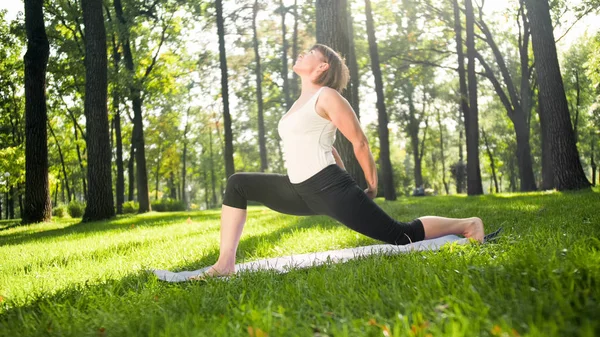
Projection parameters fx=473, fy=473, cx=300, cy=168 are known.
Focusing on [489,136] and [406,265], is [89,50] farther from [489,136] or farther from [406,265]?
[489,136]

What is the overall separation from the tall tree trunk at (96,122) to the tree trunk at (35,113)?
1.34 metres

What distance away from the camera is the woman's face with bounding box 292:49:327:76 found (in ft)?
13.5

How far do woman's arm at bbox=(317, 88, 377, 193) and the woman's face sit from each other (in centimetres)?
37

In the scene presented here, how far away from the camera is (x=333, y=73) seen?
4121 millimetres

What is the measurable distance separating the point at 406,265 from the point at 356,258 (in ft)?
2.70

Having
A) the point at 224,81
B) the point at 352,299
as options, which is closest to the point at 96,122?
the point at 224,81

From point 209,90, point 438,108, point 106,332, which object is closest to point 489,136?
point 438,108

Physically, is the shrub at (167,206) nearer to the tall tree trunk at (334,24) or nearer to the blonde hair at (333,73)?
the tall tree trunk at (334,24)

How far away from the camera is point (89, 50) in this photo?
13.8 meters

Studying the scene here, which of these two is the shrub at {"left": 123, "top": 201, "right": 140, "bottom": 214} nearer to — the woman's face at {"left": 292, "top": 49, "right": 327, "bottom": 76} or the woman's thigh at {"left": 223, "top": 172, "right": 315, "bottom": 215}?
the woman's thigh at {"left": 223, "top": 172, "right": 315, "bottom": 215}

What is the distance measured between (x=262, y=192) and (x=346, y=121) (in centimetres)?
101

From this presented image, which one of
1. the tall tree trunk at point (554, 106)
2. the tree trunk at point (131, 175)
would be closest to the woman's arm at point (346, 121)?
the tall tree trunk at point (554, 106)

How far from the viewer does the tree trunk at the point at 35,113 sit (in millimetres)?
13601

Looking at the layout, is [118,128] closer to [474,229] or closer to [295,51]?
[295,51]
